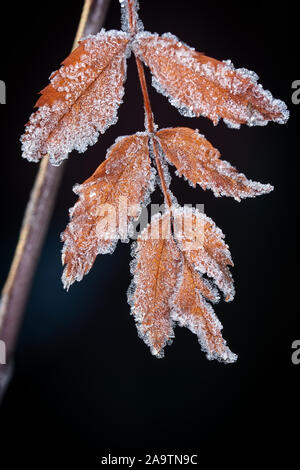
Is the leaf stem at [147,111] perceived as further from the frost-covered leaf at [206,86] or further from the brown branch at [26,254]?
the brown branch at [26,254]

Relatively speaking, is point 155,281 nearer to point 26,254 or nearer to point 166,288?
point 166,288

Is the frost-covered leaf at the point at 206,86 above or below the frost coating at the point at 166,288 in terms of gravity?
above

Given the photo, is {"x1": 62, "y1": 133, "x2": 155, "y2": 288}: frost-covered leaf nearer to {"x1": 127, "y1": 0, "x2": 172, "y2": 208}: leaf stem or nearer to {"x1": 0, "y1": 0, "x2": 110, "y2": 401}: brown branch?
{"x1": 127, "y1": 0, "x2": 172, "y2": 208}: leaf stem

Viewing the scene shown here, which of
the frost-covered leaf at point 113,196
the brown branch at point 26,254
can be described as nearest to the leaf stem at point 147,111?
the frost-covered leaf at point 113,196

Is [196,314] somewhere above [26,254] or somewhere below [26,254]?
below

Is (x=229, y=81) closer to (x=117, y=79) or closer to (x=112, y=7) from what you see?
(x=117, y=79)

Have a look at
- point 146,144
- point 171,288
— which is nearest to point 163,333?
point 171,288

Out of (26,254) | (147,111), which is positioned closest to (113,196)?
(147,111)
